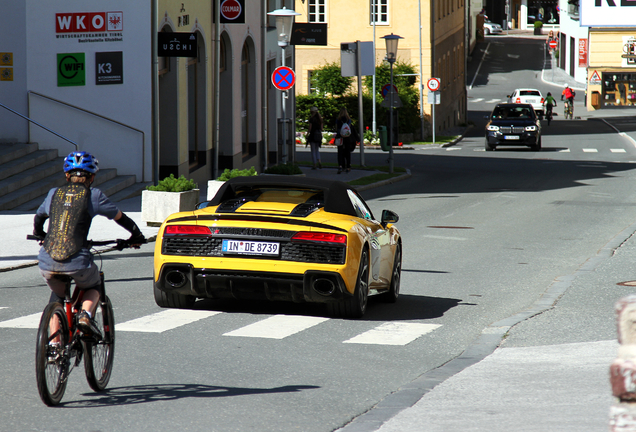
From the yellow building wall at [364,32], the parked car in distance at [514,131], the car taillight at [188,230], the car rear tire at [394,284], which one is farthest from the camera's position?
the yellow building wall at [364,32]

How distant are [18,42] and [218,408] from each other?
18.3 metres

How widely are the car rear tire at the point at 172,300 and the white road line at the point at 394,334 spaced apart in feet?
6.46

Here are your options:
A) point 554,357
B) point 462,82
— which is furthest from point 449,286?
point 462,82

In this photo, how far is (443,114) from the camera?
2450 inches

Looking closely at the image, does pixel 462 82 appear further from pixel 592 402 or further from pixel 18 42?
pixel 592 402

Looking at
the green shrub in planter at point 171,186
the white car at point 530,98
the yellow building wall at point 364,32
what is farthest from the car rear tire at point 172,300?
the white car at point 530,98

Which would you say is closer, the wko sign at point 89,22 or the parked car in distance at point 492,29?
the wko sign at point 89,22

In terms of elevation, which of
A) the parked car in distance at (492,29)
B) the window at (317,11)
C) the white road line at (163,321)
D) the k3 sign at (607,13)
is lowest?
the white road line at (163,321)

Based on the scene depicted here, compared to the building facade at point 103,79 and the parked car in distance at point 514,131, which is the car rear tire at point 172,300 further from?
the parked car in distance at point 514,131

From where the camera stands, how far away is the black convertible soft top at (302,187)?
10148 millimetres

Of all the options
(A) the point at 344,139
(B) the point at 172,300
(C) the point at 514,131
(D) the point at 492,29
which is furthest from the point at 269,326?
(D) the point at 492,29

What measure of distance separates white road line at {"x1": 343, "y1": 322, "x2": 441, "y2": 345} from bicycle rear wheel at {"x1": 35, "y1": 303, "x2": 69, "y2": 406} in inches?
121

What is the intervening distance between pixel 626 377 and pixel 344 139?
91.7 feet

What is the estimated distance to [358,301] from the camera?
31.8 feet
